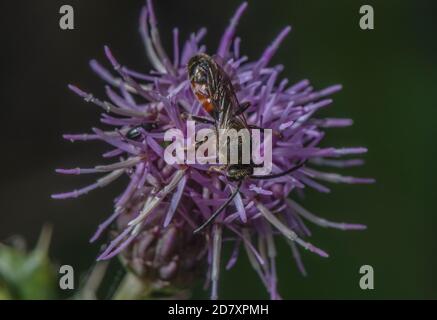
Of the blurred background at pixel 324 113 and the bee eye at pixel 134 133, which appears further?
the blurred background at pixel 324 113

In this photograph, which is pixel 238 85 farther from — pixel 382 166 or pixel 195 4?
pixel 195 4

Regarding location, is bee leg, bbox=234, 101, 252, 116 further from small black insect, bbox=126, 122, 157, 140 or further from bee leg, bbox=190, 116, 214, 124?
small black insect, bbox=126, 122, 157, 140

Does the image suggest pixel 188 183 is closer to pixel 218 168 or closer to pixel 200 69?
pixel 218 168

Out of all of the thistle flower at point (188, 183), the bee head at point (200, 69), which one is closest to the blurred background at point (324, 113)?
the thistle flower at point (188, 183)

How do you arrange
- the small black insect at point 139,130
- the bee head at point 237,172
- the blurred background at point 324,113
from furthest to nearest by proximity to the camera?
1. the blurred background at point 324,113
2. the small black insect at point 139,130
3. the bee head at point 237,172

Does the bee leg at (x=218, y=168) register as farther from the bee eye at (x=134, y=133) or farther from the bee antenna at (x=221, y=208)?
the bee eye at (x=134, y=133)

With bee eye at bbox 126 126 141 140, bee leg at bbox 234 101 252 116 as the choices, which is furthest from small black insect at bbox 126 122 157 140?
bee leg at bbox 234 101 252 116

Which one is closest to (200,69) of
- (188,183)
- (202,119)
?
(202,119)

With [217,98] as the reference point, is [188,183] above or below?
below
